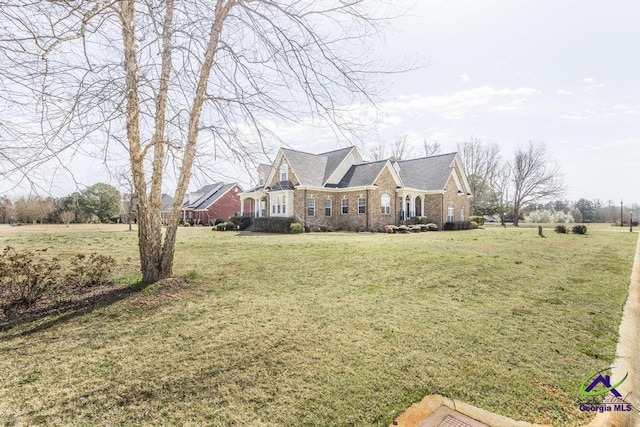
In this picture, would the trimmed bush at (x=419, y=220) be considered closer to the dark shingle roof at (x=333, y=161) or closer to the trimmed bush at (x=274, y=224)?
the dark shingle roof at (x=333, y=161)

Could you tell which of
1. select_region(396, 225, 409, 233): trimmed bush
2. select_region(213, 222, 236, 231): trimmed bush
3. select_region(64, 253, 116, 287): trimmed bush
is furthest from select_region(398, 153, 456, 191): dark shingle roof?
select_region(64, 253, 116, 287): trimmed bush

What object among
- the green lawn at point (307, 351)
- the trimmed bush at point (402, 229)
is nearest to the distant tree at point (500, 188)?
the trimmed bush at point (402, 229)

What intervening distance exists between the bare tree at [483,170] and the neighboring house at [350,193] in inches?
610

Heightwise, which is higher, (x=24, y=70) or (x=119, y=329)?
(x=24, y=70)

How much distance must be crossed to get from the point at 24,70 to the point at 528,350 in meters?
7.52

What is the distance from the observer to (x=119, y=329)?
4.37m

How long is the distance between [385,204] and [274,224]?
893cm

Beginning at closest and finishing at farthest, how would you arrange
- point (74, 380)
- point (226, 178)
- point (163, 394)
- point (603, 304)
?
point (163, 394)
point (74, 380)
point (603, 304)
point (226, 178)

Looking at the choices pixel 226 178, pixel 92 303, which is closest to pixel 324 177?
pixel 226 178

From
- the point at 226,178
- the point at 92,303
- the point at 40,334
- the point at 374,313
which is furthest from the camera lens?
the point at 226,178

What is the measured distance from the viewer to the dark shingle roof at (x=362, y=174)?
2436 centimetres

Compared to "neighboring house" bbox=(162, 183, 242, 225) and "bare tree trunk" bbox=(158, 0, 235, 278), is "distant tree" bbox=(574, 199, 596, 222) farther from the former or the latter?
"bare tree trunk" bbox=(158, 0, 235, 278)

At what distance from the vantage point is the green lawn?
266 cm

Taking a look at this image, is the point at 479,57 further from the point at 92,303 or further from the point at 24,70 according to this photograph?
the point at 92,303
